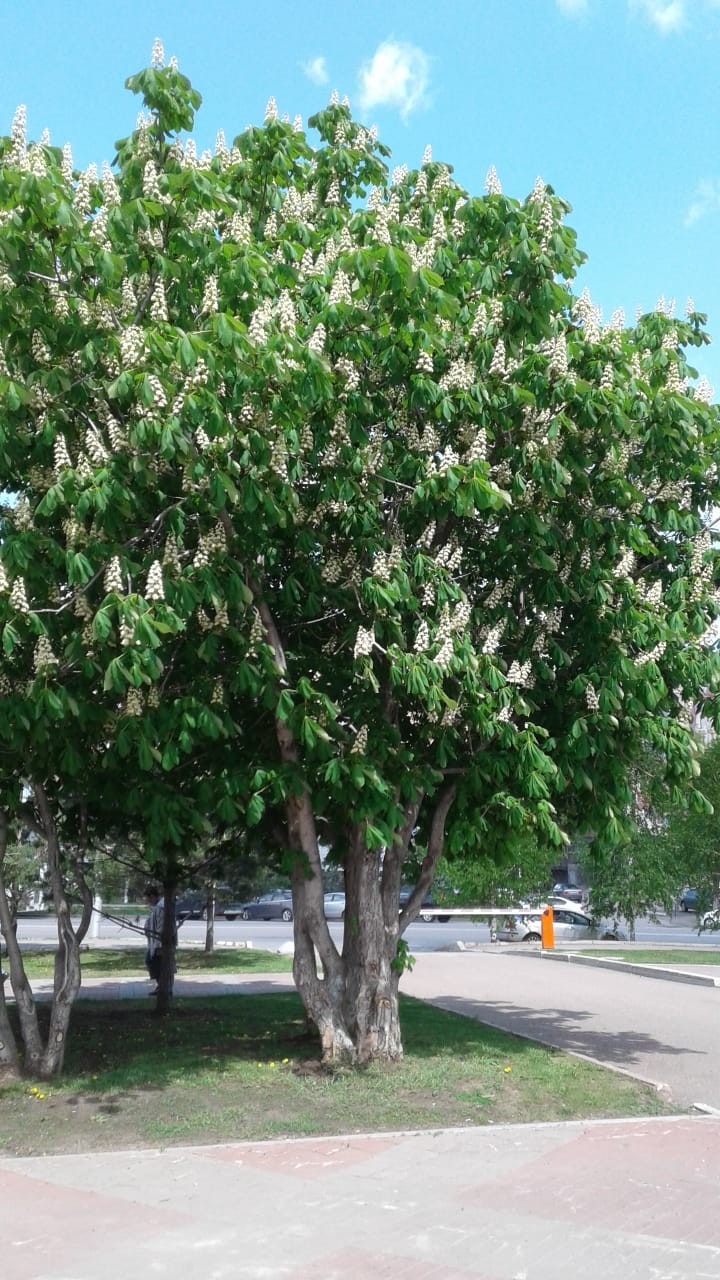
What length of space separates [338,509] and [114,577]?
7.86 feet

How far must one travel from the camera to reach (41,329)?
812 cm

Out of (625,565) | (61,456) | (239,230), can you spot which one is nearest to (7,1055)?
(61,456)

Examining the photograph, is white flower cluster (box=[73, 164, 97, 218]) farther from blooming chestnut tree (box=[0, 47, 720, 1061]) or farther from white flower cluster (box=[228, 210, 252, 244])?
white flower cluster (box=[228, 210, 252, 244])

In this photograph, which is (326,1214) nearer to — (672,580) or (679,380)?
(672,580)

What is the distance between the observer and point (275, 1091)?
30.7ft

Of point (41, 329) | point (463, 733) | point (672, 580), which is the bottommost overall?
point (463, 733)

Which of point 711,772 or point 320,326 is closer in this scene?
point 320,326

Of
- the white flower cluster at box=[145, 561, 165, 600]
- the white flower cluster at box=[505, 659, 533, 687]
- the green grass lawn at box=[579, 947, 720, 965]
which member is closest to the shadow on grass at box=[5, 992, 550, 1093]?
the white flower cluster at box=[505, 659, 533, 687]

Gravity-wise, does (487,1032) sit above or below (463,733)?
below

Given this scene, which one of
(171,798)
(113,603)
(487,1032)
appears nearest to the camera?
(113,603)

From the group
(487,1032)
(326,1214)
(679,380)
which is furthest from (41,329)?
(487,1032)

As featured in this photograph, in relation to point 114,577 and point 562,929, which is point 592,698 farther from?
point 562,929

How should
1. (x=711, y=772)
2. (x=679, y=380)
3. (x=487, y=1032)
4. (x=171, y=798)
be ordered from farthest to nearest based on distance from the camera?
(x=711, y=772) → (x=487, y=1032) → (x=679, y=380) → (x=171, y=798)

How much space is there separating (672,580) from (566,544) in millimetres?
1312
